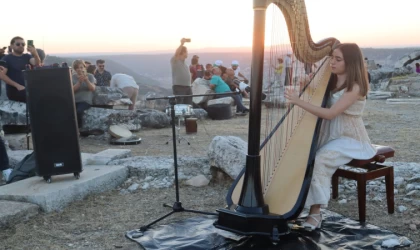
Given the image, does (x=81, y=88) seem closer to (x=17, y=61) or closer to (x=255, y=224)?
(x=17, y=61)

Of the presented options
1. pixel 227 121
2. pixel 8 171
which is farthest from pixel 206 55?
pixel 8 171

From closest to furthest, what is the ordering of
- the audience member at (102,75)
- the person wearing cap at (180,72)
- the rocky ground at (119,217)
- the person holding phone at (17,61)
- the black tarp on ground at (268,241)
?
the black tarp on ground at (268,241)
the rocky ground at (119,217)
the person holding phone at (17,61)
the person wearing cap at (180,72)
the audience member at (102,75)

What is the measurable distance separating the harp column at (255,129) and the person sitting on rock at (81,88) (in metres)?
5.50

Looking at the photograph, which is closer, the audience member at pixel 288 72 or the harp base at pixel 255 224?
the harp base at pixel 255 224

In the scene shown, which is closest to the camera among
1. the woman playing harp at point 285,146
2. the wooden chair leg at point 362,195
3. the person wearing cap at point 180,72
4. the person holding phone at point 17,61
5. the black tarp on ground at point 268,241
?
the woman playing harp at point 285,146

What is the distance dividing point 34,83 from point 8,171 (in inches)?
52.6

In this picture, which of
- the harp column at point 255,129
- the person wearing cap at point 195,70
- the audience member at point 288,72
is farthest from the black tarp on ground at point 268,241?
the person wearing cap at point 195,70

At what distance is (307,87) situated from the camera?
13.4 feet

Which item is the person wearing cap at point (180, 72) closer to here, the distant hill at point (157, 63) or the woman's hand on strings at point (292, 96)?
the woman's hand on strings at point (292, 96)

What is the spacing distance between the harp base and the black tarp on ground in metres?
0.21

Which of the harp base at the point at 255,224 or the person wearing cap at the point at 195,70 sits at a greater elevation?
the person wearing cap at the point at 195,70

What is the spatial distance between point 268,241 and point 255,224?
13.0 inches

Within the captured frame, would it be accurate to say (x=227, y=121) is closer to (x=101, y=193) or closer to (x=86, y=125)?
(x=86, y=125)

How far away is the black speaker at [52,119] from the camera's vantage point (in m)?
4.38
